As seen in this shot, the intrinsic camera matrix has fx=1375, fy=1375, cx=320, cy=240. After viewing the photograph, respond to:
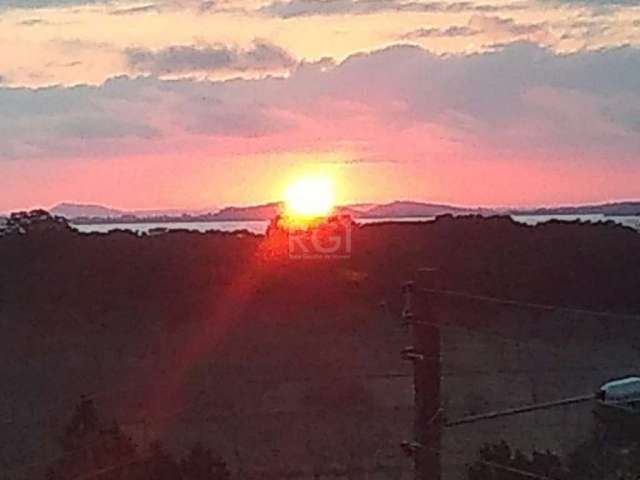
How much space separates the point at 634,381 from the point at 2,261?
91.8ft

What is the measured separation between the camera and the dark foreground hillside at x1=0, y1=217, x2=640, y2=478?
19391 millimetres

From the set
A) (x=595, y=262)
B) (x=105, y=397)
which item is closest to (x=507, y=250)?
(x=595, y=262)

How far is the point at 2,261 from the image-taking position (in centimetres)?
3325

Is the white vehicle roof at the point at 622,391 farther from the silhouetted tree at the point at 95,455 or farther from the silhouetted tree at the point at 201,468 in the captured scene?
the silhouetted tree at the point at 201,468

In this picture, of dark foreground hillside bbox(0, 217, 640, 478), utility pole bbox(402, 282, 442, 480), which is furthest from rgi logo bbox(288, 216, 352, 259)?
utility pole bbox(402, 282, 442, 480)

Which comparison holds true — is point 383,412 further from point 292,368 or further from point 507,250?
point 507,250

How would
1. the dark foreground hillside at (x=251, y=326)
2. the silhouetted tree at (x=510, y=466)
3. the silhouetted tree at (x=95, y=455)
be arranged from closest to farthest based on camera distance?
the silhouetted tree at (x=510, y=466) → the silhouetted tree at (x=95, y=455) → the dark foreground hillside at (x=251, y=326)

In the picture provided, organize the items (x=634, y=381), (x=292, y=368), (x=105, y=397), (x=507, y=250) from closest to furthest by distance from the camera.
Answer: (x=634, y=381), (x=105, y=397), (x=292, y=368), (x=507, y=250)

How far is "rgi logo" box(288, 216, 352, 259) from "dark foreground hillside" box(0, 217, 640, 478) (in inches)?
12.8

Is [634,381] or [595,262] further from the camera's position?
[595,262]

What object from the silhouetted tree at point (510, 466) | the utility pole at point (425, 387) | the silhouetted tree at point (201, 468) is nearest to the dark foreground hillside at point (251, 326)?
the silhouetted tree at point (201, 468)

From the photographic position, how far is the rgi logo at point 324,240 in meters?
29.9

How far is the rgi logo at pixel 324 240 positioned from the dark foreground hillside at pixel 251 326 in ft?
1.06

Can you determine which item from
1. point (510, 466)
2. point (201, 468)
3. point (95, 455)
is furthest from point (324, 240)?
point (510, 466)
